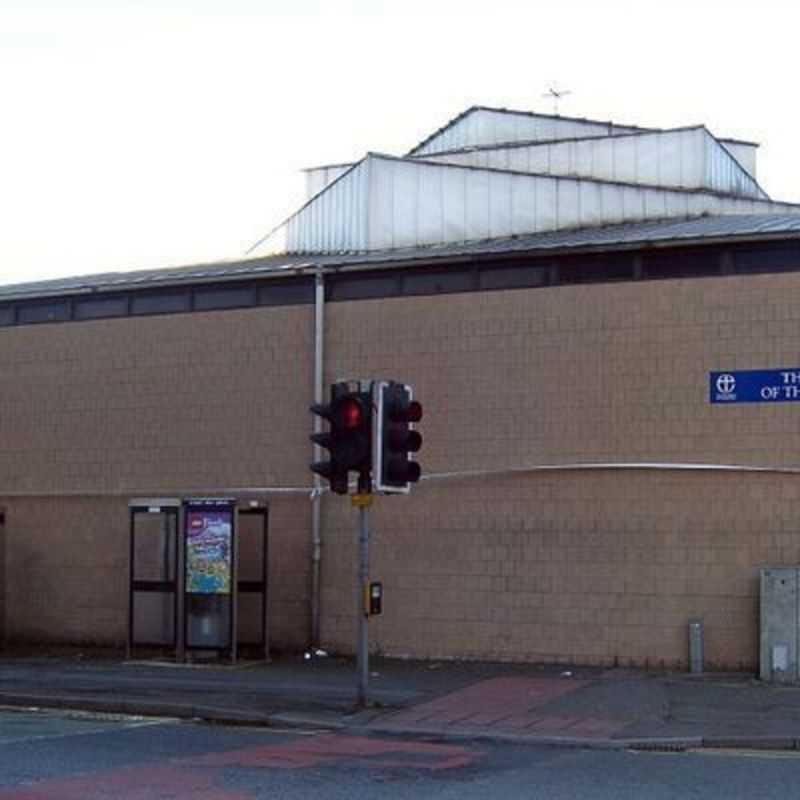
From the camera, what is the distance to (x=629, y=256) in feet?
A: 61.7

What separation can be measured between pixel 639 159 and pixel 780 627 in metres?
12.0

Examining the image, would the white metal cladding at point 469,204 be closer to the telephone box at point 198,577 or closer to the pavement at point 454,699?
the telephone box at point 198,577

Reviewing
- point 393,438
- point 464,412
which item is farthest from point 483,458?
point 393,438

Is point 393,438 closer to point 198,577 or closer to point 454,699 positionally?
point 454,699

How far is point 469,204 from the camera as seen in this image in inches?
929

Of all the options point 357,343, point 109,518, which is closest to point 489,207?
point 357,343

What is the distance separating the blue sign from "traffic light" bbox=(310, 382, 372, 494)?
5.39m

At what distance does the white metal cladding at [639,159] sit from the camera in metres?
26.2

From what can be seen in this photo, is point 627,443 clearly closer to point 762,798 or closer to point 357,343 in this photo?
point 357,343

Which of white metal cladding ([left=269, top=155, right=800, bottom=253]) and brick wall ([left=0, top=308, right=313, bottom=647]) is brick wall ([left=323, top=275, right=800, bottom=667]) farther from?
white metal cladding ([left=269, top=155, right=800, bottom=253])

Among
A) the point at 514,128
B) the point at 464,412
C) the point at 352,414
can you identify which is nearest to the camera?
the point at 352,414

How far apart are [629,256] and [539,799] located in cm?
1011

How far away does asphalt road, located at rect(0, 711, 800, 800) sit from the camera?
10477 millimetres

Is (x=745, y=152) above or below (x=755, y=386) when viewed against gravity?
above
